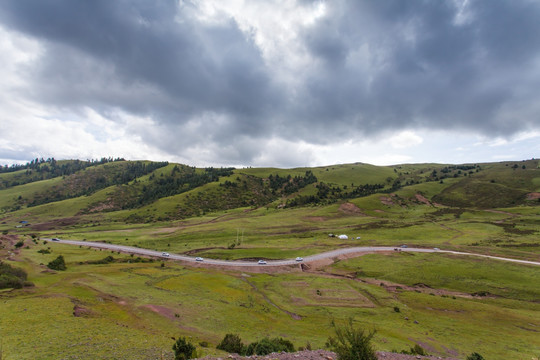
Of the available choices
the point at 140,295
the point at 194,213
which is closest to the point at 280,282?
the point at 140,295

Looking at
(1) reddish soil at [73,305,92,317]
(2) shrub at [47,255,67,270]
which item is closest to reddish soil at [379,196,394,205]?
(2) shrub at [47,255,67,270]

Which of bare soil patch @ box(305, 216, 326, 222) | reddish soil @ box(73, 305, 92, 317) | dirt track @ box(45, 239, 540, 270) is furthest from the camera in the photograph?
bare soil patch @ box(305, 216, 326, 222)

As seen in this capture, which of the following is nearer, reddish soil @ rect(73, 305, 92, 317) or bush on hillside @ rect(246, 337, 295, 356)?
bush on hillside @ rect(246, 337, 295, 356)

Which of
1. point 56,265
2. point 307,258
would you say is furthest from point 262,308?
point 56,265

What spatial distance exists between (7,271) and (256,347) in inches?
1961

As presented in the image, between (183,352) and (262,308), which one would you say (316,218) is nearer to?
(262,308)

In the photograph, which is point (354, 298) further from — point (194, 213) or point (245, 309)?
point (194, 213)

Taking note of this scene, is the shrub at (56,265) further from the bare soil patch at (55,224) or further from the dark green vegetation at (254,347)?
the bare soil patch at (55,224)

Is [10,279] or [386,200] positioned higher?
[10,279]

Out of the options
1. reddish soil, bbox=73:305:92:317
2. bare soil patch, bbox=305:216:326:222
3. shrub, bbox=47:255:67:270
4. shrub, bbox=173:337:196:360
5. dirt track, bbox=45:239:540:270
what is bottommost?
dirt track, bbox=45:239:540:270

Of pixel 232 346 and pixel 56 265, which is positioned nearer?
pixel 232 346

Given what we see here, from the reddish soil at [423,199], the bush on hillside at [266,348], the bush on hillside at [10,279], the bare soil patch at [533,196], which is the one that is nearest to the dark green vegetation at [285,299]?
the bush on hillside at [10,279]

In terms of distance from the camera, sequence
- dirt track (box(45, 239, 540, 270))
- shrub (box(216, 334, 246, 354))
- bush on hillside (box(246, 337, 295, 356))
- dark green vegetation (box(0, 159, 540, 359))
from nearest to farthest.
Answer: bush on hillside (box(246, 337, 295, 356)) → shrub (box(216, 334, 246, 354)) → dark green vegetation (box(0, 159, 540, 359)) → dirt track (box(45, 239, 540, 270))

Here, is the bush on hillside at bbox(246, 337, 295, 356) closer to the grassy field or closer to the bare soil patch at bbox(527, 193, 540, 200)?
the grassy field
